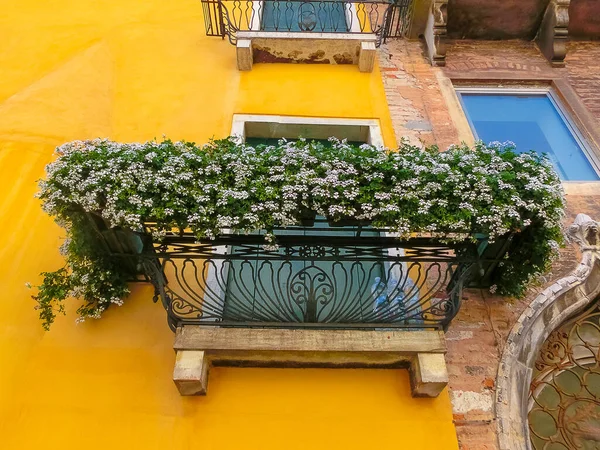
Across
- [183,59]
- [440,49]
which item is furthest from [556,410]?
[183,59]

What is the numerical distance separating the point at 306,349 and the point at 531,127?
4.16m

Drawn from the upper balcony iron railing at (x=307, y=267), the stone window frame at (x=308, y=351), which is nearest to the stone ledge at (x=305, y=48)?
the upper balcony iron railing at (x=307, y=267)

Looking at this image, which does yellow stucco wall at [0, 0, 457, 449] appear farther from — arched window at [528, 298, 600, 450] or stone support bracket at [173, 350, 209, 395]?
arched window at [528, 298, 600, 450]

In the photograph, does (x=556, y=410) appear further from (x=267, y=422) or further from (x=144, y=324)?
(x=144, y=324)

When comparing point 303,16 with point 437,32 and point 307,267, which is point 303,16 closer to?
point 437,32

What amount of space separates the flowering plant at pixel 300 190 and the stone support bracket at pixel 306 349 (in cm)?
76

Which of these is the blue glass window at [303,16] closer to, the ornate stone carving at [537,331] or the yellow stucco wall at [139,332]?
the yellow stucco wall at [139,332]

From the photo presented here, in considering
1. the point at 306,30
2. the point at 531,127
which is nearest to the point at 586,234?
the point at 531,127

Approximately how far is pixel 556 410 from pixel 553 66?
4.47m

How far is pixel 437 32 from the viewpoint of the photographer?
228 inches

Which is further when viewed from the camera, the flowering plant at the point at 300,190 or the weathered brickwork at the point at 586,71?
the weathered brickwork at the point at 586,71

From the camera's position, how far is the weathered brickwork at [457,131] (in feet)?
11.4

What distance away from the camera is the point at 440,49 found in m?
5.87

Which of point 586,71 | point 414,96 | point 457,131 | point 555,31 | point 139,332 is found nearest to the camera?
point 139,332
